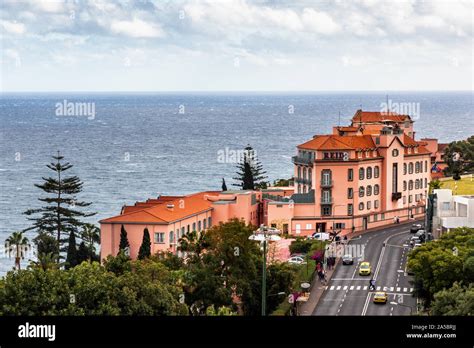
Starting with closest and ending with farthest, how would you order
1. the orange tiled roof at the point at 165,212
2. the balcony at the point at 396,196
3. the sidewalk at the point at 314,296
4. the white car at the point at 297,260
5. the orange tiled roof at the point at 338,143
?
the sidewalk at the point at 314,296
the white car at the point at 297,260
the orange tiled roof at the point at 165,212
the orange tiled roof at the point at 338,143
the balcony at the point at 396,196

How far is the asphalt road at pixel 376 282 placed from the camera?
129 ft

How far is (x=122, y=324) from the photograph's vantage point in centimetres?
942

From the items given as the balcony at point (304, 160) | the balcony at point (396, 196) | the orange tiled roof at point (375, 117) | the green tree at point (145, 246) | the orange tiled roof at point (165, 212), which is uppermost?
the orange tiled roof at point (375, 117)

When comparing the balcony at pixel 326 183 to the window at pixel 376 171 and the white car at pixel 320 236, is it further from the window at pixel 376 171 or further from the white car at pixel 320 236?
the white car at pixel 320 236

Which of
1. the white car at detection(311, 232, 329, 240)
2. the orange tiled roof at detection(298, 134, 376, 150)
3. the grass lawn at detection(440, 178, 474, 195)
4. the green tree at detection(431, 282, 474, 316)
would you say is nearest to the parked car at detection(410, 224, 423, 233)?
Answer: the grass lawn at detection(440, 178, 474, 195)

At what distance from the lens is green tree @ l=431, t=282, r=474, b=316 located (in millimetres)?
27953

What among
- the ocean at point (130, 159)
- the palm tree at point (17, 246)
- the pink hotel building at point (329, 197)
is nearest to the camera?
the pink hotel building at point (329, 197)

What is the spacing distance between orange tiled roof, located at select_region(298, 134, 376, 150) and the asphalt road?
22.1 ft

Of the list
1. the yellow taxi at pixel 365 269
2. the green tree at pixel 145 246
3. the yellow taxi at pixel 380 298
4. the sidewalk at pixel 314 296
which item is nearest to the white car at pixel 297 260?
the sidewalk at pixel 314 296

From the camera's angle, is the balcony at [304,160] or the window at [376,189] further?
the window at [376,189]

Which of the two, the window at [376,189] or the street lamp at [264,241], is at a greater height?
the street lamp at [264,241]

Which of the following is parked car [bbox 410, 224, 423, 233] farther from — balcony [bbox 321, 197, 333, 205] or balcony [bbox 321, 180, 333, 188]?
balcony [bbox 321, 180, 333, 188]

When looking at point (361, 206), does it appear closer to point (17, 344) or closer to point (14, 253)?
point (14, 253)

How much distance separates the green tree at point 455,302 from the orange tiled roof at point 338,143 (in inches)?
1261
